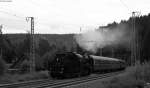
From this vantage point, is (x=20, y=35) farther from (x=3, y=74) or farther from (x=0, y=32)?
(x=3, y=74)

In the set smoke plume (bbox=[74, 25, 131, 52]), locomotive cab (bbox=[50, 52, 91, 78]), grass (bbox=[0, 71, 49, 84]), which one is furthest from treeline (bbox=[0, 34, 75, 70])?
locomotive cab (bbox=[50, 52, 91, 78])

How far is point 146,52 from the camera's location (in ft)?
278

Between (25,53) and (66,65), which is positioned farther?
(25,53)

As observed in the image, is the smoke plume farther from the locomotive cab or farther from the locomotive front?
the locomotive front

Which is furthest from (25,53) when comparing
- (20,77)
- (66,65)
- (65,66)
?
(65,66)

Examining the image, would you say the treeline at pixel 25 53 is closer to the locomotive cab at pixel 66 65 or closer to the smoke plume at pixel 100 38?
the smoke plume at pixel 100 38

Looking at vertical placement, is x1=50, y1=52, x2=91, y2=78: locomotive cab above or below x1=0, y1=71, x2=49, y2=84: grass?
above

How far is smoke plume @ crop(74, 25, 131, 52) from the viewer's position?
53653mm

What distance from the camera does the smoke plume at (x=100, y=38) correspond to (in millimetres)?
53653

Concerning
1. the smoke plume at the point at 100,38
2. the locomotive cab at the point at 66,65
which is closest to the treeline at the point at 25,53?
the smoke plume at the point at 100,38

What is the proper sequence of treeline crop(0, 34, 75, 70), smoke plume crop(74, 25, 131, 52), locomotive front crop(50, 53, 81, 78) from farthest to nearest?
treeline crop(0, 34, 75, 70), smoke plume crop(74, 25, 131, 52), locomotive front crop(50, 53, 81, 78)

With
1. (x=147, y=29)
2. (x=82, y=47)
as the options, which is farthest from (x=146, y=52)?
(x=82, y=47)

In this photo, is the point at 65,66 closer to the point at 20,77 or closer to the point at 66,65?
the point at 66,65

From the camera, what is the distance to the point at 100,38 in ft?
191
